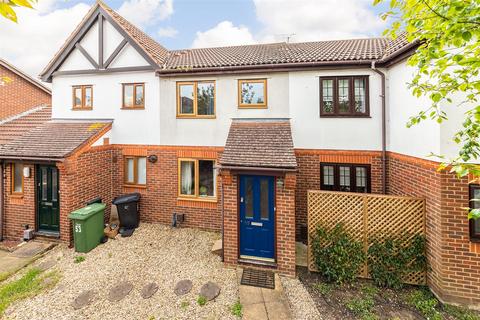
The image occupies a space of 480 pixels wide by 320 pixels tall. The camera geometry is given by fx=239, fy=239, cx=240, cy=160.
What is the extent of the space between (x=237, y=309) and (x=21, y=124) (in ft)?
42.5

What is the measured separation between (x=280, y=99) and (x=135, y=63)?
643 centimetres

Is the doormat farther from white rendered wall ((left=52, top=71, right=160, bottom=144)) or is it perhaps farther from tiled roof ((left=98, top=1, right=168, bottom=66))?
tiled roof ((left=98, top=1, right=168, bottom=66))

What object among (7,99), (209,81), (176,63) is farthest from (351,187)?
(7,99)

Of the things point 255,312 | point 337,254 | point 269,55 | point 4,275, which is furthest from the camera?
point 269,55

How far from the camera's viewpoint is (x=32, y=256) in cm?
787

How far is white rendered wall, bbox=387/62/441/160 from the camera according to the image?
19.8 ft

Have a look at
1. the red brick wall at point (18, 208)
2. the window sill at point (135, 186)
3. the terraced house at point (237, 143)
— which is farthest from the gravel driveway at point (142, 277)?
the red brick wall at point (18, 208)

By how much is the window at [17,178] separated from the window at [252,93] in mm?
9074

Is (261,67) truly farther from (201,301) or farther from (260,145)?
(201,301)

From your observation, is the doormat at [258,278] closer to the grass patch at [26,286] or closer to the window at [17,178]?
the grass patch at [26,286]

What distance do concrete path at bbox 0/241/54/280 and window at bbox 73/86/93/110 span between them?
5880 millimetres

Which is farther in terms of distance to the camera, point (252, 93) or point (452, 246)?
point (252, 93)

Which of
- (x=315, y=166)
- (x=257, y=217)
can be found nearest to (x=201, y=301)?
(x=257, y=217)

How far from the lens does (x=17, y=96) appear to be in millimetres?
14156
